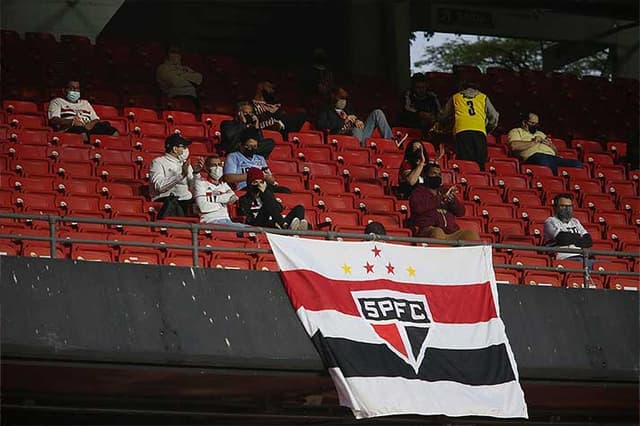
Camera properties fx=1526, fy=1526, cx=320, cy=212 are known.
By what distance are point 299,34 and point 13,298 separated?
56.3 ft

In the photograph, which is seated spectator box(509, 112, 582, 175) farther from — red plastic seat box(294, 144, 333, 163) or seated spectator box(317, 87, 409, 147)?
red plastic seat box(294, 144, 333, 163)

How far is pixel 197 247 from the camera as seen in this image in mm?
13211

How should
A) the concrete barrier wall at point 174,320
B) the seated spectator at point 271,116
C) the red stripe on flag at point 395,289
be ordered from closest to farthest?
the concrete barrier wall at point 174,320 → the red stripe on flag at point 395,289 → the seated spectator at point 271,116

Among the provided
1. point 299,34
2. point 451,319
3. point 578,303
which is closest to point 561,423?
point 578,303

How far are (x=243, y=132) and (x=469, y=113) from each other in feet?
10.3

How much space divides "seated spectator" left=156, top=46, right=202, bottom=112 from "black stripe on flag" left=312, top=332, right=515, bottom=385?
6.58 m

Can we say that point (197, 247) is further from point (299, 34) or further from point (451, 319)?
point (299, 34)

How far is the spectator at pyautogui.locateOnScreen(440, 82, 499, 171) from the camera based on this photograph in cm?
1816

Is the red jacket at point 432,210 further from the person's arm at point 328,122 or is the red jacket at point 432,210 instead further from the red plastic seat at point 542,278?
the person's arm at point 328,122

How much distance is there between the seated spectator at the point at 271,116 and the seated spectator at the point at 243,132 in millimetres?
855

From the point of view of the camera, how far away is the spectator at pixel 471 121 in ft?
59.6

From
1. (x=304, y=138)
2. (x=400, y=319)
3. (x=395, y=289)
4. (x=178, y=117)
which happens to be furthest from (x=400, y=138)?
(x=400, y=319)

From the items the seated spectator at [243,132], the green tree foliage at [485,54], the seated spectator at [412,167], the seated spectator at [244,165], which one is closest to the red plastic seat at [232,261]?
the seated spectator at [244,165]

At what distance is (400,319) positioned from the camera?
44.5 ft
